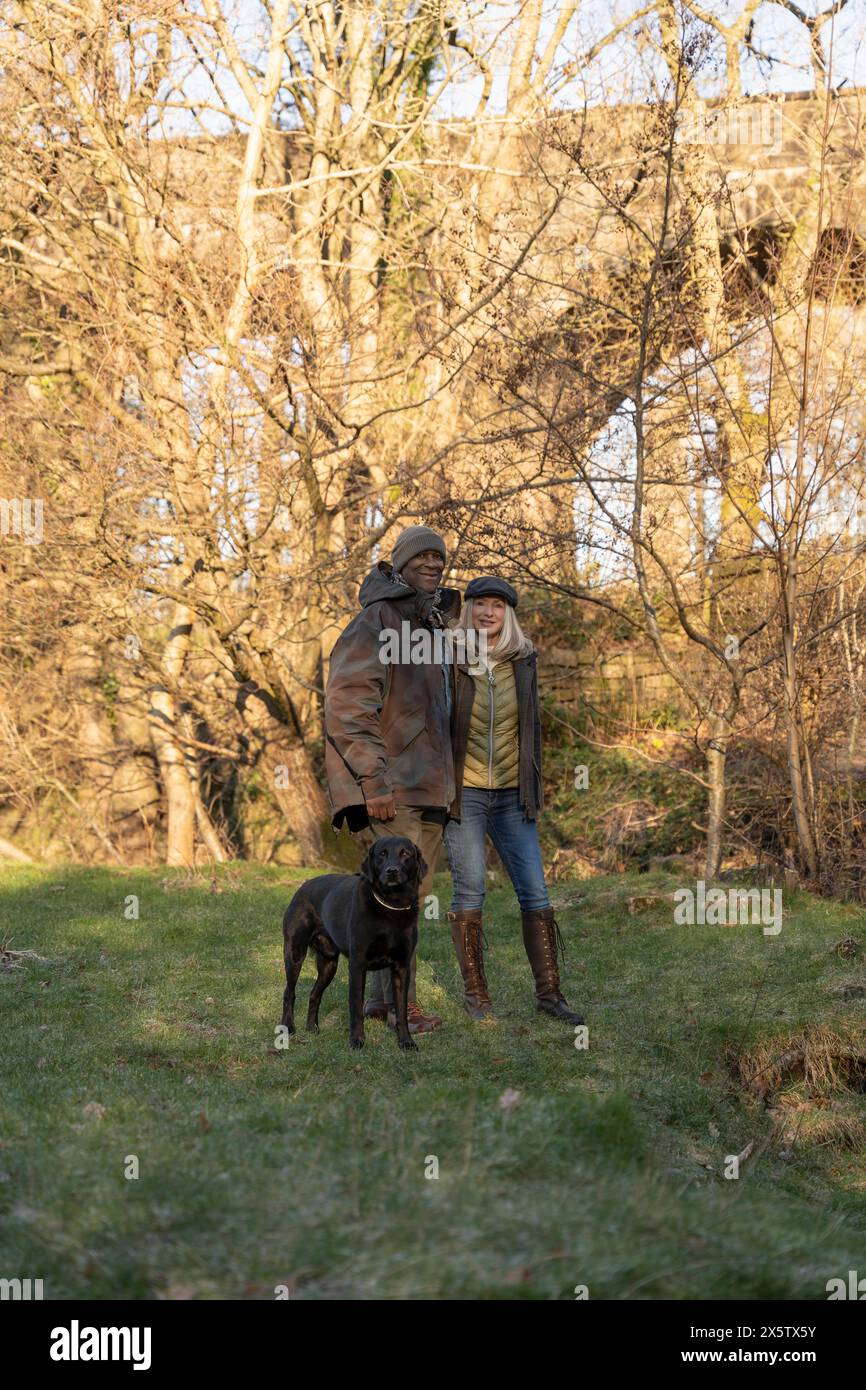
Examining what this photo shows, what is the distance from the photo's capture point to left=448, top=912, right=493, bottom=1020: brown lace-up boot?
705cm

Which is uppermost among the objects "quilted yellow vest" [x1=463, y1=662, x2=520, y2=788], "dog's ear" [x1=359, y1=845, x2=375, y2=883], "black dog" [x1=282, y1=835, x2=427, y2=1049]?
"quilted yellow vest" [x1=463, y1=662, x2=520, y2=788]

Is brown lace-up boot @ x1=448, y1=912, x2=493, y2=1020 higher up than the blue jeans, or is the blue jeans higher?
the blue jeans

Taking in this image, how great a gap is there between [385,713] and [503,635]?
84 centimetres

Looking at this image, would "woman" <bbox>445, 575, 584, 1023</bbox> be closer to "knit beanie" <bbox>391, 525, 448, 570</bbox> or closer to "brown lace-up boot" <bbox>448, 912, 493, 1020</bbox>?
"brown lace-up boot" <bbox>448, 912, 493, 1020</bbox>

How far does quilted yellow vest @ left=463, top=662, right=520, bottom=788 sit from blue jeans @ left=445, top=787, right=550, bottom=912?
0.27 ft

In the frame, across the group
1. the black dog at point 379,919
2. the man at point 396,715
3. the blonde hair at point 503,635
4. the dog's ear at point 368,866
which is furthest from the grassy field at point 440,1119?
the blonde hair at point 503,635

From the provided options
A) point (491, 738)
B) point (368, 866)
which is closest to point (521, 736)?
point (491, 738)

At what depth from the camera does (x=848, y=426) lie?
10641 millimetres

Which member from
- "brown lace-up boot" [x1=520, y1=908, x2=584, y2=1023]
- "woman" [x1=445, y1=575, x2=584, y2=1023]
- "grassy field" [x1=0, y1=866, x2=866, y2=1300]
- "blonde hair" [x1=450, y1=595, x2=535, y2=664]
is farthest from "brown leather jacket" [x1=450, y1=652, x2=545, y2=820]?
"grassy field" [x1=0, y1=866, x2=866, y2=1300]

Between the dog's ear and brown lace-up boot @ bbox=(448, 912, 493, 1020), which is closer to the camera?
the dog's ear

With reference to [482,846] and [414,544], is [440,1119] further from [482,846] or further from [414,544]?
[414,544]

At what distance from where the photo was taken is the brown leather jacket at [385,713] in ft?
20.8

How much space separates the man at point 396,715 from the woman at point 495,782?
18 cm

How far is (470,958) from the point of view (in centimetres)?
708
